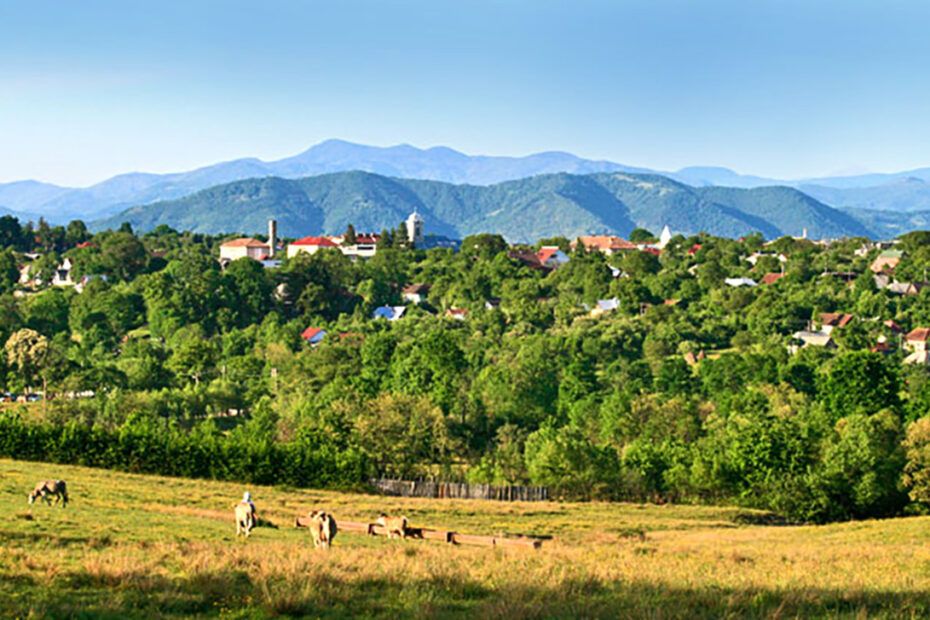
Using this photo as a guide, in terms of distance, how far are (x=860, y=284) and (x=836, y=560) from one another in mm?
79549

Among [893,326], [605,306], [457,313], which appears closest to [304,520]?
[893,326]

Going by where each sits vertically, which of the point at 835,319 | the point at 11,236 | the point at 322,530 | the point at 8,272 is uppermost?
the point at 11,236

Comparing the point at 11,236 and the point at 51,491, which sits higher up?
the point at 11,236

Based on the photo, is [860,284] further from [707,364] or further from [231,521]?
[231,521]

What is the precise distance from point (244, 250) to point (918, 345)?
84922mm

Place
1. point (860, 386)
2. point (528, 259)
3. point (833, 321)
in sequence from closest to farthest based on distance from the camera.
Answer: point (860, 386) → point (833, 321) → point (528, 259)

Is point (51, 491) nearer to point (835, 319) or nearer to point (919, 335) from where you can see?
point (919, 335)

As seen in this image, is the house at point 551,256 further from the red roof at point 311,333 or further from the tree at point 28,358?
the tree at point 28,358

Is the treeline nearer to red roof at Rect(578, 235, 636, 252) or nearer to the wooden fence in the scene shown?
the wooden fence

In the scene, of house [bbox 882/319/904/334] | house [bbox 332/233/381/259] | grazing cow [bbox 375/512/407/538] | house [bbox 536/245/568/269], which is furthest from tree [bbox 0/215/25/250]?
grazing cow [bbox 375/512/407/538]

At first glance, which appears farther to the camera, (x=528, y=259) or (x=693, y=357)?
(x=528, y=259)

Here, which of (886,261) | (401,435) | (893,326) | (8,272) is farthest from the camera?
(8,272)

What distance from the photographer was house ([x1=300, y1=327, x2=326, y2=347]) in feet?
281

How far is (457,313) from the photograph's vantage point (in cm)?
9450
